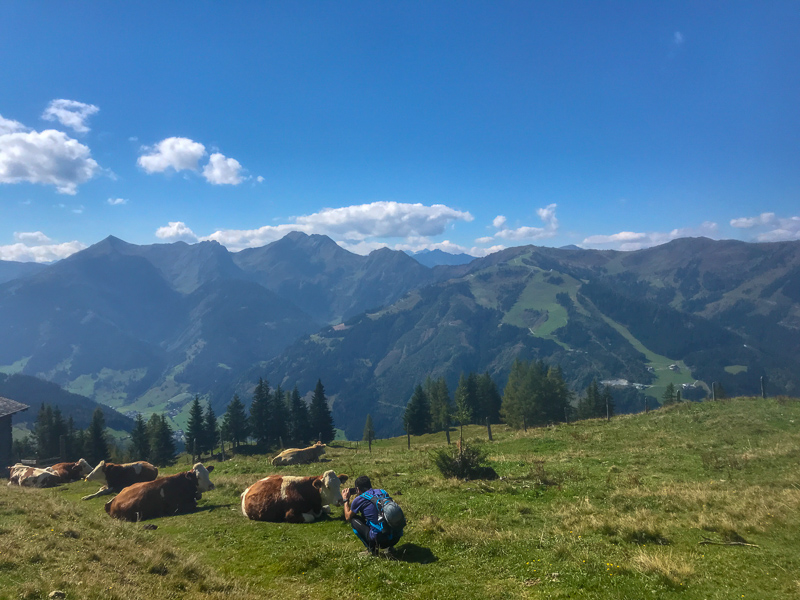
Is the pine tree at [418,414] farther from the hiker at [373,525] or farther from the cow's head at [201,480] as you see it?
the hiker at [373,525]

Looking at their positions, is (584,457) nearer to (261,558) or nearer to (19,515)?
(261,558)

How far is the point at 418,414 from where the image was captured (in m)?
89.0

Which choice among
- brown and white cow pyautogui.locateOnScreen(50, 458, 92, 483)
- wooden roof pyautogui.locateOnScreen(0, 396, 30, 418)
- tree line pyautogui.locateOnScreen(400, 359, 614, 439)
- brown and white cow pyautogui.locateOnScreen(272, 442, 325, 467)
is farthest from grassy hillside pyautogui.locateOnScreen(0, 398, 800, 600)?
tree line pyautogui.locateOnScreen(400, 359, 614, 439)

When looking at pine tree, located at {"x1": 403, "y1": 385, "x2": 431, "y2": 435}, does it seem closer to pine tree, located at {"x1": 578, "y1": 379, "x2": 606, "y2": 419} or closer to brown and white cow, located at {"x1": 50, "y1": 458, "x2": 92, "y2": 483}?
pine tree, located at {"x1": 578, "y1": 379, "x2": 606, "y2": 419}

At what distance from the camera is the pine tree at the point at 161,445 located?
72588mm

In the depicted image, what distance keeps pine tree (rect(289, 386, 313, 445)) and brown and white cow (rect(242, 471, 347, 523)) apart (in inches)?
2729

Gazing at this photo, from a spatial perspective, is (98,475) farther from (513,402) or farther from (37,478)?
(513,402)

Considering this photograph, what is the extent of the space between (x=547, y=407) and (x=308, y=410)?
48.8 meters

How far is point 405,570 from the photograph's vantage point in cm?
913

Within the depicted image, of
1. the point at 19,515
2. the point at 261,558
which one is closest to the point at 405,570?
the point at 261,558

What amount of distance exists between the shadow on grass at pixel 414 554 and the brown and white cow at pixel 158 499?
1086 cm

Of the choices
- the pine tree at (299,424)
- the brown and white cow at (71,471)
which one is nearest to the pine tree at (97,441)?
the pine tree at (299,424)

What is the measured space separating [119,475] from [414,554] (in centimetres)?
1967

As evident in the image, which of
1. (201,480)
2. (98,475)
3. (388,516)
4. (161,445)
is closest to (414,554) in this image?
(388,516)
